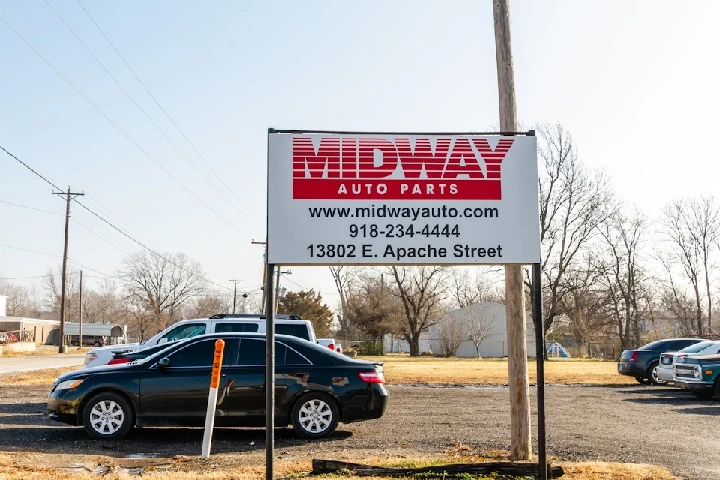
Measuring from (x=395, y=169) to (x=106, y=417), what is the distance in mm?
6035

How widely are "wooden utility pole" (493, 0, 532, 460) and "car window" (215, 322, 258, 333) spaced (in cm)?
883

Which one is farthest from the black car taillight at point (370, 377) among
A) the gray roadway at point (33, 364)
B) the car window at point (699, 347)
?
the gray roadway at point (33, 364)

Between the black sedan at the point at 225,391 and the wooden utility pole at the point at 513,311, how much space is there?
308 cm

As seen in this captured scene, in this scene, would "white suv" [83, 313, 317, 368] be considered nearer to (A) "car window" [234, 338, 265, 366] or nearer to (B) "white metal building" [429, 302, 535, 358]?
(A) "car window" [234, 338, 265, 366]

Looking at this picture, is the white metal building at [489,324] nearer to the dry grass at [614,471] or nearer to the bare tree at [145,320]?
the bare tree at [145,320]

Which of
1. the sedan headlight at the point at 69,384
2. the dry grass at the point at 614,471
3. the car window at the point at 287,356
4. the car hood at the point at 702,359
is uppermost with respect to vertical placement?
the car window at the point at 287,356

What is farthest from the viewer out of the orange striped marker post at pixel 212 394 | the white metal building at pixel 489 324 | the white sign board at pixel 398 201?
the white metal building at pixel 489 324

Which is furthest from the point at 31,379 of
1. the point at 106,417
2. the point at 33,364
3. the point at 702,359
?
the point at 702,359

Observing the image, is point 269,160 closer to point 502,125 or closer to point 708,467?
point 502,125

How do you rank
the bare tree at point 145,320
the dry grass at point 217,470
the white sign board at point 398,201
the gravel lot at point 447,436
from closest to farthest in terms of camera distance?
the white sign board at point 398,201
the dry grass at point 217,470
the gravel lot at point 447,436
the bare tree at point 145,320

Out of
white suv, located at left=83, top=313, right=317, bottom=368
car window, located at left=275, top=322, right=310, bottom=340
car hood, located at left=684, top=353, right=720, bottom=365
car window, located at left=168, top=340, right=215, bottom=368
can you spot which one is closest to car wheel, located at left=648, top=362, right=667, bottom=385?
car hood, located at left=684, top=353, right=720, bottom=365

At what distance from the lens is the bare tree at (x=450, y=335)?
220ft

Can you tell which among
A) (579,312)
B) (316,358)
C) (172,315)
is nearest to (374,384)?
(316,358)

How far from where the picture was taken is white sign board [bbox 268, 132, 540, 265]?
769 centimetres
